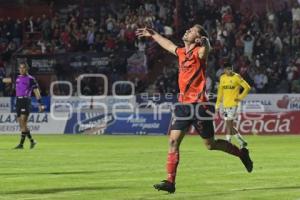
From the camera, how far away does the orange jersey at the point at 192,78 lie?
1196 cm

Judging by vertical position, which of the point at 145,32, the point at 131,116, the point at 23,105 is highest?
the point at 145,32

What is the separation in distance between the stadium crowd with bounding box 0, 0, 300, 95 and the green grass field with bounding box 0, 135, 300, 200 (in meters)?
15.7

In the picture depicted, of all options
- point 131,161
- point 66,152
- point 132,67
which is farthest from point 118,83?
point 131,161

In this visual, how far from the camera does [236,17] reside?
1554 inches

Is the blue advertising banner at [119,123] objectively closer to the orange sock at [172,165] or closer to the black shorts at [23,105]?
the black shorts at [23,105]

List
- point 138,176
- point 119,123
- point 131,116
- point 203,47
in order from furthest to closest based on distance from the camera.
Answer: point 119,123
point 131,116
point 138,176
point 203,47

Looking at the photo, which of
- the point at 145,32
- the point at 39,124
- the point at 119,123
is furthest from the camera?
the point at 39,124

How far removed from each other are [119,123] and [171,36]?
6.05m

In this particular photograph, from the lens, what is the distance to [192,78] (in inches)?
473

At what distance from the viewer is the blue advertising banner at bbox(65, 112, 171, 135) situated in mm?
35094

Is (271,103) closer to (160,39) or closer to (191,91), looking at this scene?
(160,39)

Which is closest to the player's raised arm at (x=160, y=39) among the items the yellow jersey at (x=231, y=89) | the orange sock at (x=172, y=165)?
the orange sock at (x=172, y=165)

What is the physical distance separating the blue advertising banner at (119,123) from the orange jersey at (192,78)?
22.9 m

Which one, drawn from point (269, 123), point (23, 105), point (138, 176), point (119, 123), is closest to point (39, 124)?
point (119, 123)
